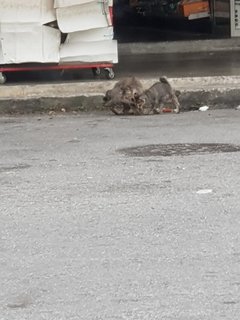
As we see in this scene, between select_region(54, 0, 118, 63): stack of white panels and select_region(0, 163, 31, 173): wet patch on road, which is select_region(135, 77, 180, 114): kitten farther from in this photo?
select_region(0, 163, 31, 173): wet patch on road

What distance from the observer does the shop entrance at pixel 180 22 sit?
55.7 ft

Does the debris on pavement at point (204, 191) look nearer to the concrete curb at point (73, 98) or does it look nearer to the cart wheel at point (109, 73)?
the concrete curb at point (73, 98)

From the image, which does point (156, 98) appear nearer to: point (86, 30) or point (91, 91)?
point (91, 91)

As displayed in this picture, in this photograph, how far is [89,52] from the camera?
38.8ft

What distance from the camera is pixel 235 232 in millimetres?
5684

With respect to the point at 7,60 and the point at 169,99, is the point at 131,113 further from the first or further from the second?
the point at 7,60

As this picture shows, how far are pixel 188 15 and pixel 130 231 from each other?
11995 millimetres

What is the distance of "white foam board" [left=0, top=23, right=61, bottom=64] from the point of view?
11.5 metres

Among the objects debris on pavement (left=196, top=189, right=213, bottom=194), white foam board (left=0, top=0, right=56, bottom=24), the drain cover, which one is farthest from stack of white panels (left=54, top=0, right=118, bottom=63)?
debris on pavement (left=196, top=189, right=213, bottom=194)

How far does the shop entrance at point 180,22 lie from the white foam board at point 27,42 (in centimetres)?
498

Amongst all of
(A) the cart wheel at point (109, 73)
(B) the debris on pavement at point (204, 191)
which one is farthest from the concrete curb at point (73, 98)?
(B) the debris on pavement at point (204, 191)

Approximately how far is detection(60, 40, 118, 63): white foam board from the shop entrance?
466cm

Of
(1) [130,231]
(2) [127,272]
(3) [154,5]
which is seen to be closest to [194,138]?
(1) [130,231]

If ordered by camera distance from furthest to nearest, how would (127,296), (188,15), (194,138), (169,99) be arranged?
1. (188,15)
2. (169,99)
3. (194,138)
4. (127,296)
